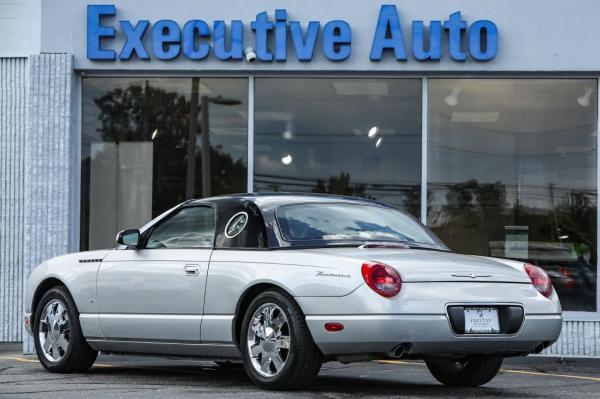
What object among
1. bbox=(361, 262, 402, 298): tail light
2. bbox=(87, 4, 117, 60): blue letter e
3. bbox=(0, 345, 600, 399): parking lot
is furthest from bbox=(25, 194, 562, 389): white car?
bbox=(87, 4, 117, 60): blue letter e

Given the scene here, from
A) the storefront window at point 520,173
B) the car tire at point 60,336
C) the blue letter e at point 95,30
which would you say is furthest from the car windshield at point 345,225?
the blue letter e at point 95,30

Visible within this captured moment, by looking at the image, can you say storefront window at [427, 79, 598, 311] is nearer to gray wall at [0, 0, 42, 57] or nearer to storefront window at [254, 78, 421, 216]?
storefront window at [254, 78, 421, 216]

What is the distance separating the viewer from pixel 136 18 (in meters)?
14.4

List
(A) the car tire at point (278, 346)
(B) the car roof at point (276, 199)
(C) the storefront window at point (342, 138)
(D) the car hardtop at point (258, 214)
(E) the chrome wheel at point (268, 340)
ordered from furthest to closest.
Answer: (C) the storefront window at point (342, 138), (B) the car roof at point (276, 199), (D) the car hardtop at point (258, 214), (E) the chrome wheel at point (268, 340), (A) the car tire at point (278, 346)

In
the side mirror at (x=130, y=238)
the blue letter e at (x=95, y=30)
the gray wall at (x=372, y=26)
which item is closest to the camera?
the side mirror at (x=130, y=238)

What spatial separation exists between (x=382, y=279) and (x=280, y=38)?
6.96m

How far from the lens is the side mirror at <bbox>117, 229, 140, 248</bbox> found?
374 inches

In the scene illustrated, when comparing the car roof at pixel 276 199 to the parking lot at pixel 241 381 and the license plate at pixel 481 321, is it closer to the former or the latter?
the parking lot at pixel 241 381

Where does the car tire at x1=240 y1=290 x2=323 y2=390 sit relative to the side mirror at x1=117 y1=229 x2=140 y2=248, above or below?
below

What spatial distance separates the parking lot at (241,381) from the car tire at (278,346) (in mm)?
114

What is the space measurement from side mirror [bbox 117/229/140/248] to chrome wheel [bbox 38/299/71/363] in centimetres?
93

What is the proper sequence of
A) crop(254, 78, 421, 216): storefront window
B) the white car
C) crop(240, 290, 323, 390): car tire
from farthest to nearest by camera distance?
crop(254, 78, 421, 216): storefront window
crop(240, 290, 323, 390): car tire
the white car

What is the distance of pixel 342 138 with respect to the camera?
1452 cm

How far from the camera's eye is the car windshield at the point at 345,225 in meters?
8.68
